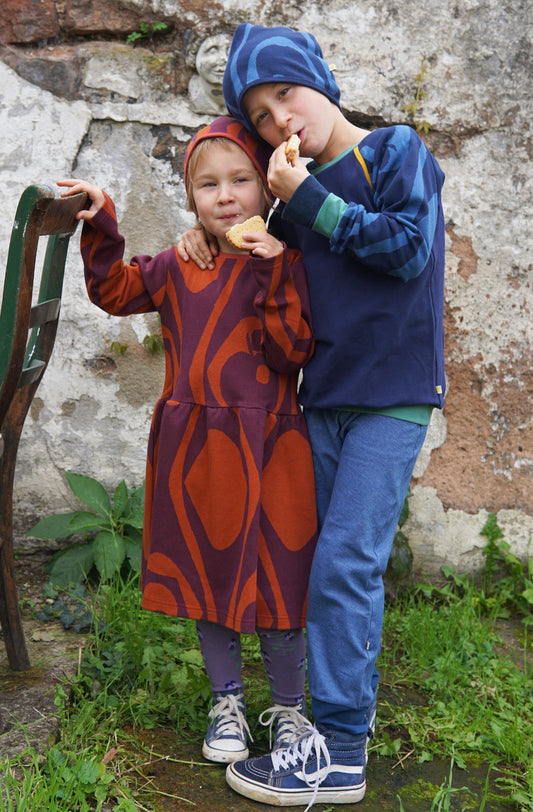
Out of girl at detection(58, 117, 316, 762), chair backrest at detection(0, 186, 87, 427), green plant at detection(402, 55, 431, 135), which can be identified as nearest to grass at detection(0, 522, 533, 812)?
girl at detection(58, 117, 316, 762)

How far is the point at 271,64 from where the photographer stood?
171 centimetres

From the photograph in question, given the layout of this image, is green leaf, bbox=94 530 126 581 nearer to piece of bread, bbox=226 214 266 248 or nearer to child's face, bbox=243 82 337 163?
piece of bread, bbox=226 214 266 248

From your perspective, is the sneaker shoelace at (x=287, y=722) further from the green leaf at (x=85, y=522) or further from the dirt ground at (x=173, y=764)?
the green leaf at (x=85, y=522)

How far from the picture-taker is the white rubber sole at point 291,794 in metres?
1.78

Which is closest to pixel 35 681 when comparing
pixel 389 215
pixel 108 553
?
pixel 108 553

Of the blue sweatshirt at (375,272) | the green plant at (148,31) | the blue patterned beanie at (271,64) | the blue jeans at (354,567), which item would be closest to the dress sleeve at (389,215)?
the blue sweatshirt at (375,272)

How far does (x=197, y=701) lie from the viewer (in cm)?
214

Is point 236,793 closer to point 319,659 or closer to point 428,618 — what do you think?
point 319,659

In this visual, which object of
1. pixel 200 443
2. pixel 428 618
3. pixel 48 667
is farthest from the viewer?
pixel 428 618

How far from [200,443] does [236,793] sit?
834 millimetres

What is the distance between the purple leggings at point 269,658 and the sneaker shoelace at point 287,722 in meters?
0.02

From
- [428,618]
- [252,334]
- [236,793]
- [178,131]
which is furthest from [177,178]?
[236,793]

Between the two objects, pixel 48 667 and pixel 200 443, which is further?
pixel 48 667

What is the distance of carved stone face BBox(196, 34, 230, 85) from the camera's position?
273 centimetres
